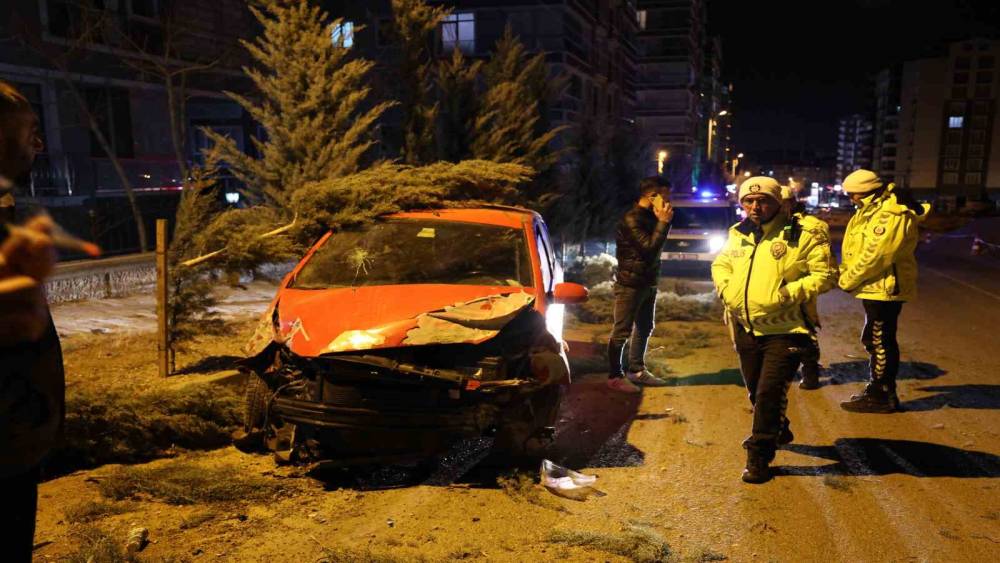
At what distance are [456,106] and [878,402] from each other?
26.2 feet

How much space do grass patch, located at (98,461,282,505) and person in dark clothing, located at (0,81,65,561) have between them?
215 centimetres

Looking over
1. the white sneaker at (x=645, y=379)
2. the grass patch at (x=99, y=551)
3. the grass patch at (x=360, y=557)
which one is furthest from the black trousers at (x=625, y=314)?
the grass patch at (x=99, y=551)

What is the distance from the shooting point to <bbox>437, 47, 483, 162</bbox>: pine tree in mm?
11922

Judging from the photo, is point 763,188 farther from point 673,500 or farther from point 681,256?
point 681,256

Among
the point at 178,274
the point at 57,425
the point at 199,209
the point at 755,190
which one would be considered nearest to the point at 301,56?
the point at 199,209

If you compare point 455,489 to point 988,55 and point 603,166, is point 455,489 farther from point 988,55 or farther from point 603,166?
point 988,55

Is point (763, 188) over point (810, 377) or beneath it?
over

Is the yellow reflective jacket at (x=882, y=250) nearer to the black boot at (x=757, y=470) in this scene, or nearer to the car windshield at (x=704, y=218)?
the black boot at (x=757, y=470)

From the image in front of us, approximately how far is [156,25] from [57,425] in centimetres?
1506

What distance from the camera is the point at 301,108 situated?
7.56 metres

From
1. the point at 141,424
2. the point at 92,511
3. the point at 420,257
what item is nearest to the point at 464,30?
the point at 420,257

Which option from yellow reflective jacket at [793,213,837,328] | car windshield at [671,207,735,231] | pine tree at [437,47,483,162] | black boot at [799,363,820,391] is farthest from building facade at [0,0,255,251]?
car windshield at [671,207,735,231]

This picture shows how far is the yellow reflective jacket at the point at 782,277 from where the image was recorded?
4520 mm

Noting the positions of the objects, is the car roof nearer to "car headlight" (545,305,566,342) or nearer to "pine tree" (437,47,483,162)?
"car headlight" (545,305,566,342)
